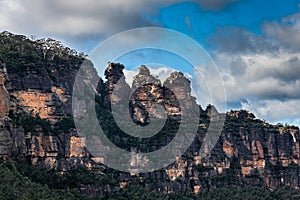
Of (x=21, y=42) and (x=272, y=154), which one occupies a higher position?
(x=21, y=42)

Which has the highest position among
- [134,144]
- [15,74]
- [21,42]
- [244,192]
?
[21,42]

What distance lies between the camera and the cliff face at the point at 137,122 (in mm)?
81188

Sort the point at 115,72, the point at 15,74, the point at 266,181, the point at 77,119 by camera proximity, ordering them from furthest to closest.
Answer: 1. the point at 266,181
2. the point at 115,72
3. the point at 77,119
4. the point at 15,74

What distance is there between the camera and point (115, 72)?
103562mm

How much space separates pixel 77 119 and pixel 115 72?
16730 mm

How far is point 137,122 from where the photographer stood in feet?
334

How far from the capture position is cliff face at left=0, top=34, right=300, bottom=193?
266 feet

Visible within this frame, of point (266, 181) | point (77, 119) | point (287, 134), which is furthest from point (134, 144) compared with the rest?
point (287, 134)

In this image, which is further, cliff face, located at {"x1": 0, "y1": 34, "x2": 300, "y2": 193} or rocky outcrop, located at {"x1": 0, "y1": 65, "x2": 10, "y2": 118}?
cliff face, located at {"x1": 0, "y1": 34, "x2": 300, "y2": 193}

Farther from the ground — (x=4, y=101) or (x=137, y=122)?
(x=137, y=122)

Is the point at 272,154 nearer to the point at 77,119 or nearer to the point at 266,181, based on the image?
the point at 266,181

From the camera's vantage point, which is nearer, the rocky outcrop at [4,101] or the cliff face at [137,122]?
the rocky outcrop at [4,101]

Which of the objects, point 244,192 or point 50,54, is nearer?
point 50,54

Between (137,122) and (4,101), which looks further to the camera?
(137,122)
